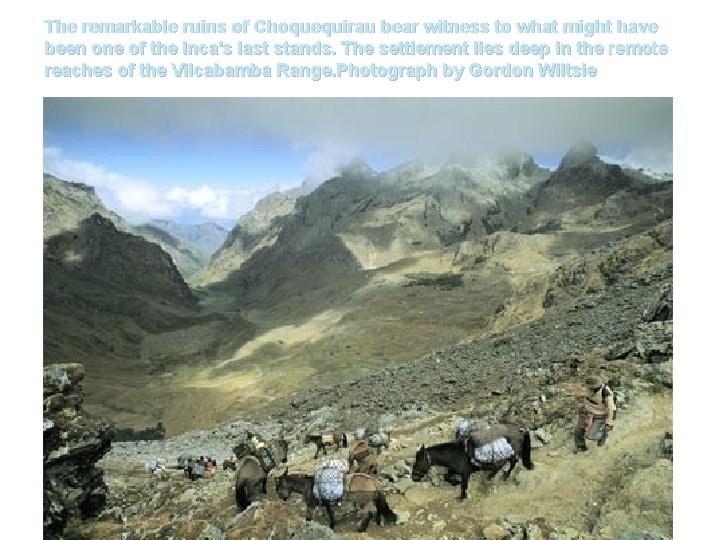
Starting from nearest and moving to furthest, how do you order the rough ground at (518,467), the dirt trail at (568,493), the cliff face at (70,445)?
the dirt trail at (568,493)
the rough ground at (518,467)
the cliff face at (70,445)

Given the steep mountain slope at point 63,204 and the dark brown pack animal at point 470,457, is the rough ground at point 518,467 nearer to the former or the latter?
the dark brown pack animal at point 470,457

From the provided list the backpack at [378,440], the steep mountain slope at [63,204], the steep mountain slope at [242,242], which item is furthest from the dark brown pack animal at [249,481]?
the steep mountain slope at [242,242]

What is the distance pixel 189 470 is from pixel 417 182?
11829 centimetres

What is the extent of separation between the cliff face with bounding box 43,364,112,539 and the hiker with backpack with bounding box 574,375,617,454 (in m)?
11.0

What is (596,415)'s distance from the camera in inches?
386

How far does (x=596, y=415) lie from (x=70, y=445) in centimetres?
1165

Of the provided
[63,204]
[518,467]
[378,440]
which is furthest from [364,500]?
[63,204]

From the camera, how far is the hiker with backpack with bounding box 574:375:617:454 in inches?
383

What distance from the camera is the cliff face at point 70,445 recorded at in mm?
12312

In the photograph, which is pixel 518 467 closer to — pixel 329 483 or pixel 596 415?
pixel 596 415

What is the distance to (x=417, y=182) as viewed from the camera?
13025 centimetres

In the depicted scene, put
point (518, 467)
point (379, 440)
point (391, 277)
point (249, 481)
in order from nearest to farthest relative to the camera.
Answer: point (518, 467) → point (249, 481) → point (379, 440) → point (391, 277)

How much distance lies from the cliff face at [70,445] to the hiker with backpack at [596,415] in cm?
1099
